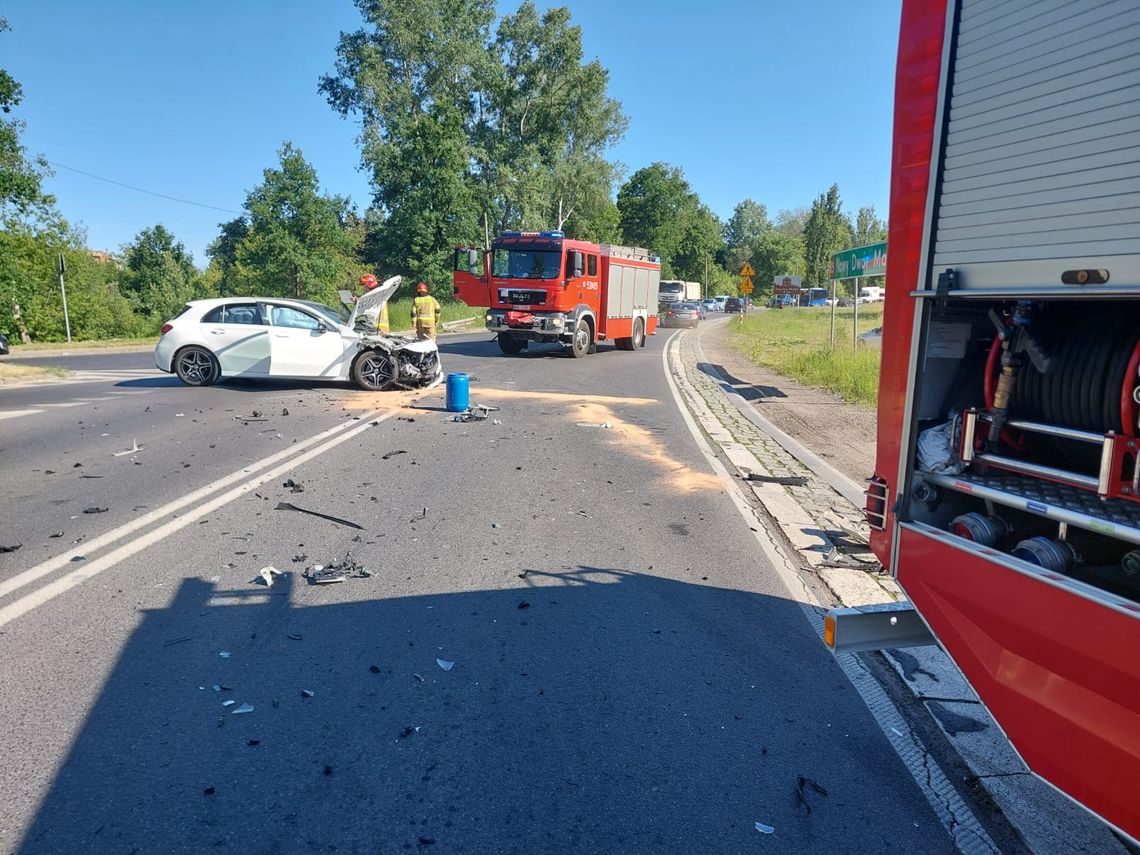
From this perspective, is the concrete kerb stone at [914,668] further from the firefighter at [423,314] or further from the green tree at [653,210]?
the green tree at [653,210]

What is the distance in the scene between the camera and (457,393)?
1193cm

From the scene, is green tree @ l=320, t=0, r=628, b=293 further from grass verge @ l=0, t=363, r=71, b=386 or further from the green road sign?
the green road sign

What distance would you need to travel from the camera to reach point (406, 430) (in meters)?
10.5

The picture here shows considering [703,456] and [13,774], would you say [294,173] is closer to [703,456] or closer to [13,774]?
[703,456]

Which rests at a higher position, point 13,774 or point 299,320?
point 299,320

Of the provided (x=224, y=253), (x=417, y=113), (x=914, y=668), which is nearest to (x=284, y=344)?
(x=914, y=668)

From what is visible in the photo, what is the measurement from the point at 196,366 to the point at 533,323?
885 cm

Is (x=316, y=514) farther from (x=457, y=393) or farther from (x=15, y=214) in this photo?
(x=15, y=214)

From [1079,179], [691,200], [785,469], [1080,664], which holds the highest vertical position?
[691,200]

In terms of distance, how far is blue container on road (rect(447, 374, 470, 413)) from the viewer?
39.0 feet

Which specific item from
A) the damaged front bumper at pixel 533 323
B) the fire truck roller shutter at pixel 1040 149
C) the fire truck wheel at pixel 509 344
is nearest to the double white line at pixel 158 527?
the fire truck roller shutter at pixel 1040 149

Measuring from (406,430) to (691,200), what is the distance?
96.3 meters

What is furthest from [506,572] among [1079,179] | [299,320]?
[299,320]

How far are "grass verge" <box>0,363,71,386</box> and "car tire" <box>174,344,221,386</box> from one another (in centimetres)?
448
